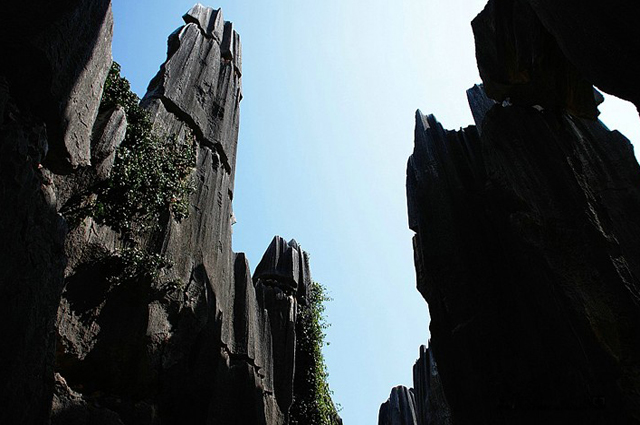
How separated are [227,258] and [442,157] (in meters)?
8.61

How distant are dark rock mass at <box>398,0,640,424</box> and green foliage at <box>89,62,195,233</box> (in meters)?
7.93

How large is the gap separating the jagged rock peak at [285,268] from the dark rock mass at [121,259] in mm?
84

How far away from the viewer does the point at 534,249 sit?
10844 mm

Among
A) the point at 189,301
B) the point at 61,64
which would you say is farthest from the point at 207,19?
the point at 61,64

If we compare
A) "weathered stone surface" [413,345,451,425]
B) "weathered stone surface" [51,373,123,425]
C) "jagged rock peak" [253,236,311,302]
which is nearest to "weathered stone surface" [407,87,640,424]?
"jagged rock peak" [253,236,311,302]

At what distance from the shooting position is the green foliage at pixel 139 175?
9562 mm

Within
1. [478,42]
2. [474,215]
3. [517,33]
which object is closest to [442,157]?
[474,215]

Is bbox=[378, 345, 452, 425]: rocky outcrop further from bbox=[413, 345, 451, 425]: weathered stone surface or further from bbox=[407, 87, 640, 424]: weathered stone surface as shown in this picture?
bbox=[407, 87, 640, 424]: weathered stone surface

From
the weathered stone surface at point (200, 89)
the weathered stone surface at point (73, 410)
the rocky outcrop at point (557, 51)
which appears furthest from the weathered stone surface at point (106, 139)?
the rocky outcrop at point (557, 51)

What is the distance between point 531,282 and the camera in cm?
1380

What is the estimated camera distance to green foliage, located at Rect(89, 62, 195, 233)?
9562 millimetres

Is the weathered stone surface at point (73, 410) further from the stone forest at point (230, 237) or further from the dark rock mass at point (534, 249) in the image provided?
the dark rock mass at point (534, 249)

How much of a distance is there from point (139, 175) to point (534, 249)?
922cm

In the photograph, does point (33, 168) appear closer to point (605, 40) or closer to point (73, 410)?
point (605, 40)
